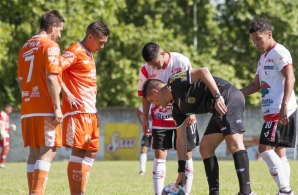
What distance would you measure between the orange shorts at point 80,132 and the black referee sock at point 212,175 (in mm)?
1472

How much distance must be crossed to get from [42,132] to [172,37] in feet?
87.2

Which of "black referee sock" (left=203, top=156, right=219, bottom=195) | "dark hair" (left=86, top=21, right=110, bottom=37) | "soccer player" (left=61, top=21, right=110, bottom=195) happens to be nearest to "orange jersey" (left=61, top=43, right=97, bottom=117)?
"soccer player" (left=61, top=21, right=110, bottom=195)

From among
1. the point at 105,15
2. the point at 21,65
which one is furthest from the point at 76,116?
the point at 105,15

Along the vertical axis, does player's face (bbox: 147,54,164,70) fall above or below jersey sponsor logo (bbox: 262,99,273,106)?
above

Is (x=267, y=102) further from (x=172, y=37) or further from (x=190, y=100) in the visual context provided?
(x=172, y=37)

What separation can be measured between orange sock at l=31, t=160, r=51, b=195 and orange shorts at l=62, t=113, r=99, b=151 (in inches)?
22.7

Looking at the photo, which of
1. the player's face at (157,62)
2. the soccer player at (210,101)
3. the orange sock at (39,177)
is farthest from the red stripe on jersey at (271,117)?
the orange sock at (39,177)

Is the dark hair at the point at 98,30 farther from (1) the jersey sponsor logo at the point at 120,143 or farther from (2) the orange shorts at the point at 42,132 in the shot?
(1) the jersey sponsor logo at the point at 120,143

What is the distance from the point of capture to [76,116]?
A: 29.7 ft

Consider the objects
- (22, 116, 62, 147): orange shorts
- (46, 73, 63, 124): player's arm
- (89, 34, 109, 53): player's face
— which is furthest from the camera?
(89, 34, 109, 53): player's face

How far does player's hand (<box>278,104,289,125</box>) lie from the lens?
29.5 feet

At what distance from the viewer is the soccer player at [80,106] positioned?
900 cm

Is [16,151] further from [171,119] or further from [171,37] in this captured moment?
[171,119]

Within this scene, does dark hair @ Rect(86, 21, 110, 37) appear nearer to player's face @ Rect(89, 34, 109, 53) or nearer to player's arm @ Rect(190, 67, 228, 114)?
player's face @ Rect(89, 34, 109, 53)
